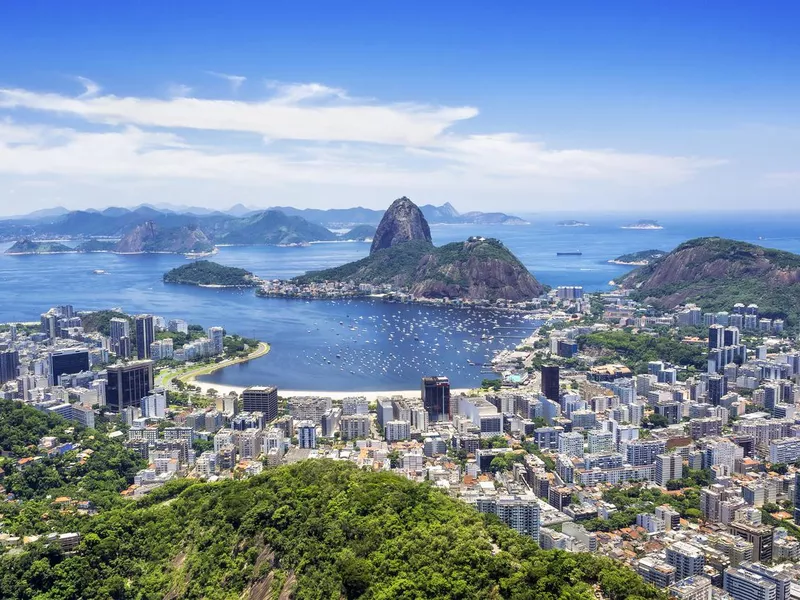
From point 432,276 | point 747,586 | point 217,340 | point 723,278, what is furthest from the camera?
point 432,276

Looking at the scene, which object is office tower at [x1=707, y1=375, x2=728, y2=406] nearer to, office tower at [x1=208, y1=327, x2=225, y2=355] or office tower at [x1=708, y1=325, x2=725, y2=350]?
office tower at [x1=708, y1=325, x2=725, y2=350]

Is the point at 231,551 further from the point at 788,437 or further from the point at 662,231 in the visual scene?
the point at 662,231

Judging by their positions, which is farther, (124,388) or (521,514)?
(124,388)

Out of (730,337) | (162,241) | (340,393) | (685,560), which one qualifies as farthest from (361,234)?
(685,560)

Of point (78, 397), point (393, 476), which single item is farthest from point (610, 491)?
point (78, 397)

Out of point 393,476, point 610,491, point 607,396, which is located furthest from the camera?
point 607,396

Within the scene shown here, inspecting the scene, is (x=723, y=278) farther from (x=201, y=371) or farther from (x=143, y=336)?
(x=143, y=336)

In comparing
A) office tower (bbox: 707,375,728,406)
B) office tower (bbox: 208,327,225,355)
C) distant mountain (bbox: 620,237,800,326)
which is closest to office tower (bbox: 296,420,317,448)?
office tower (bbox: 707,375,728,406)
